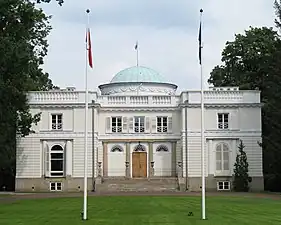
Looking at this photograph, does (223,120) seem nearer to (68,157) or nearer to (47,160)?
(68,157)

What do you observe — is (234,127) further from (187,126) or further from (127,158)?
(127,158)

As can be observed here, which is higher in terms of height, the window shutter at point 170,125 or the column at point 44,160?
the window shutter at point 170,125

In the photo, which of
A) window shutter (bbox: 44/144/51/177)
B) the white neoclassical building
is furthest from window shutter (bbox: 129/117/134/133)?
window shutter (bbox: 44/144/51/177)

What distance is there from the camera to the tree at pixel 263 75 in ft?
162

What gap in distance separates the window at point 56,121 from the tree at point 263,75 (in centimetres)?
1740

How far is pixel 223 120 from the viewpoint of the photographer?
54.4m

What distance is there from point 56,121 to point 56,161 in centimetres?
346

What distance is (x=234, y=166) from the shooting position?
5344 centimetres

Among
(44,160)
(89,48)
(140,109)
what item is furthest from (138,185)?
(89,48)

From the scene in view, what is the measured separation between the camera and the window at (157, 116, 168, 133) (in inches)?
2208

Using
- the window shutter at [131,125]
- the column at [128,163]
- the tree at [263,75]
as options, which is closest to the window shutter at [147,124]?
the window shutter at [131,125]

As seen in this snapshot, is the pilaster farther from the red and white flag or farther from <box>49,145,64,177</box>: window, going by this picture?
the red and white flag

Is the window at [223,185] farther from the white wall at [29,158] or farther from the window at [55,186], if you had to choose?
the white wall at [29,158]

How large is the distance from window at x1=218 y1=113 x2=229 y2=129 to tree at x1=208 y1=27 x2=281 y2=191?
131 inches
